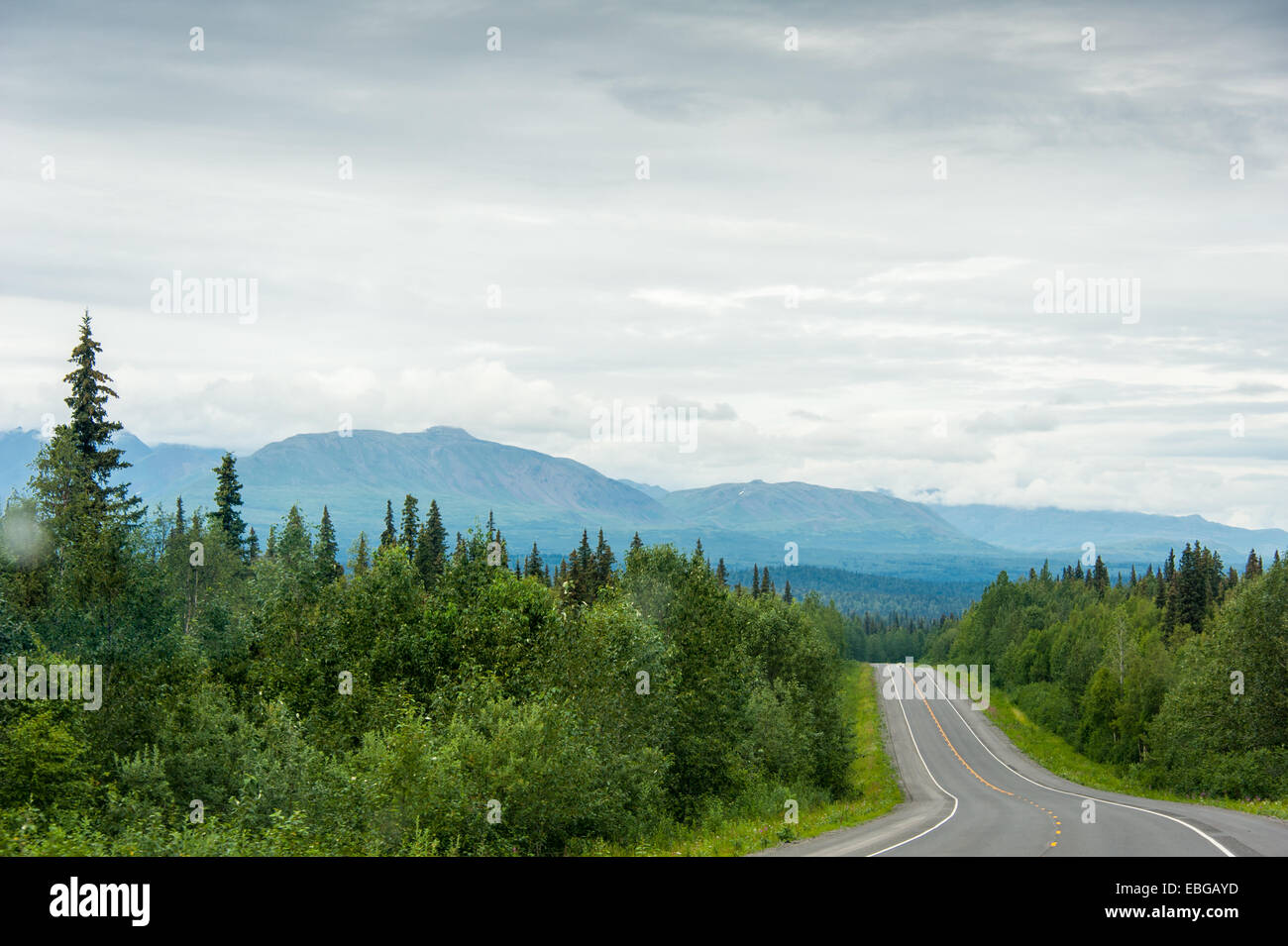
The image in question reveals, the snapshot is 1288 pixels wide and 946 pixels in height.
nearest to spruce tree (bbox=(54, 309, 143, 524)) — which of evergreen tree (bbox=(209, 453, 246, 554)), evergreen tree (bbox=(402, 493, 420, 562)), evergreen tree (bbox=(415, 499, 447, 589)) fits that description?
evergreen tree (bbox=(209, 453, 246, 554))

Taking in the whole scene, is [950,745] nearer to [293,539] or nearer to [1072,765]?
[1072,765]

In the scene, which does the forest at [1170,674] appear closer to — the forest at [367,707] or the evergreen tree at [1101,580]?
the evergreen tree at [1101,580]

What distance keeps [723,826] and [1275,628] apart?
4479 cm

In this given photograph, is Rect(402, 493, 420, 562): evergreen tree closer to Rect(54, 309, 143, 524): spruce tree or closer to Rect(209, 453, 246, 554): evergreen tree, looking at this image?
Rect(209, 453, 246, 554): evergreen tree

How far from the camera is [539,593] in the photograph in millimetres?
42250

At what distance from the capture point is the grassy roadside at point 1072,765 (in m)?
45.8

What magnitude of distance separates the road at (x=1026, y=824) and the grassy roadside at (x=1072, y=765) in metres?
1.85

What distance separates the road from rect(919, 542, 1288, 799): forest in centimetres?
768

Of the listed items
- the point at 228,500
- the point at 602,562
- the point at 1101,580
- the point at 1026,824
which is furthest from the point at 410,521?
the point at 1101,580

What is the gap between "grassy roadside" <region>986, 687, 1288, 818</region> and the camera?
4577cm

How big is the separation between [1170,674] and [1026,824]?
58.1 m
